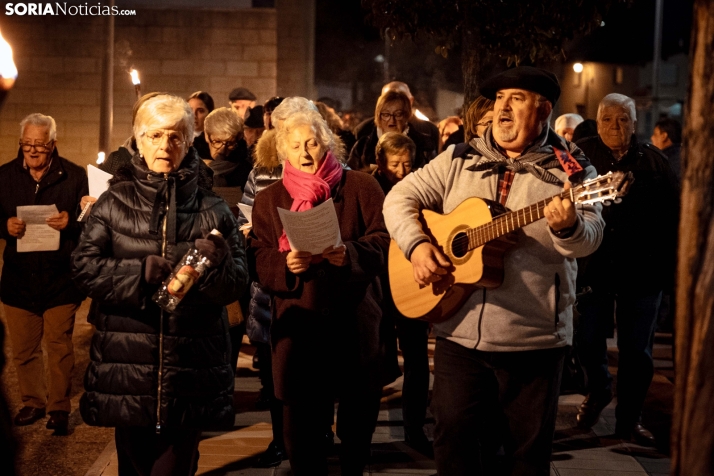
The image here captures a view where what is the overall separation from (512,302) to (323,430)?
136 centimetres

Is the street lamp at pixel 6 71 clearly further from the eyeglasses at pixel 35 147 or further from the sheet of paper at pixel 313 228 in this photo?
the eyeglasses at pixel 35 147

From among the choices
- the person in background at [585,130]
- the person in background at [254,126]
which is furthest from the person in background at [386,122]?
the person in background at [585,130]

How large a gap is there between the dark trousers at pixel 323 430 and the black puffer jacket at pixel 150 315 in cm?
62

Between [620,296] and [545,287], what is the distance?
2.33 metres

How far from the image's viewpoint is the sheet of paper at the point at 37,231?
6.41m

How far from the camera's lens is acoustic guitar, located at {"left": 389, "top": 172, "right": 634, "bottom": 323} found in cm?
384

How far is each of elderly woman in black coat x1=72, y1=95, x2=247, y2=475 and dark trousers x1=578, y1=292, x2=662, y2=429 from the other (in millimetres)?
2991

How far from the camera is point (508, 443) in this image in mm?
4160

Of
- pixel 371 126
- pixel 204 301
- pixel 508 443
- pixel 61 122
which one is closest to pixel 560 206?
pixel 508 443

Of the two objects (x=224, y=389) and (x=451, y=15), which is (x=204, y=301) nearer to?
(x=224, y=389)

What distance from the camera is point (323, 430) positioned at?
479 cm

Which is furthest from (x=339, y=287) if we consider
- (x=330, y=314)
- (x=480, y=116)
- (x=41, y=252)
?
(x=41, y=252)

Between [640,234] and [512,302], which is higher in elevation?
[640,234]

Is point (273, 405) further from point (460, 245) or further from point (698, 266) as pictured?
point (698, 266)
